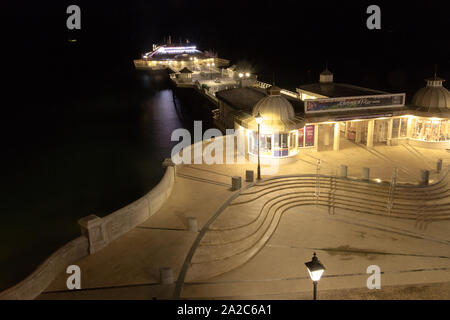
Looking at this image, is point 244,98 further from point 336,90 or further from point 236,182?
point 236,182

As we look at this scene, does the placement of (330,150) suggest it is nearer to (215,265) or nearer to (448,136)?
(448,136)

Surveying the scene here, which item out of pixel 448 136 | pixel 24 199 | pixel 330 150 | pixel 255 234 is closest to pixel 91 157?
pixel 24 199

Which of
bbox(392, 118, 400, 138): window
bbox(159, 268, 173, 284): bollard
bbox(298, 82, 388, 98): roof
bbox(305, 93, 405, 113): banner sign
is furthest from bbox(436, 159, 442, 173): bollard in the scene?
bbox(159, 268, 173, 284): bollard

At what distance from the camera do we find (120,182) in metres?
32.2

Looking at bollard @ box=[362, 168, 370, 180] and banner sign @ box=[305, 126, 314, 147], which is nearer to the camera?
bollard @ box=[362, 168, 370, 180]

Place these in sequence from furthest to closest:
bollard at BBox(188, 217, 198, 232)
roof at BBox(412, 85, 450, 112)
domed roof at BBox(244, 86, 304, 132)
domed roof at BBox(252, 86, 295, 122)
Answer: roof at BBox(412, 85, 450, 112), domed roof at BBox(252, 86, 295, 122), domed roof at BBox(244, 86, 304, 132), bollard at BBox(188, 217, 198, 232)

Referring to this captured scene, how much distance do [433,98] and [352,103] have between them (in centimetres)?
581

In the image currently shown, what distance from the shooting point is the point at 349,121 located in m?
29.3

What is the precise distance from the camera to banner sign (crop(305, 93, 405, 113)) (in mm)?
28578

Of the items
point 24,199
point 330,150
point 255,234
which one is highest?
point 330,150

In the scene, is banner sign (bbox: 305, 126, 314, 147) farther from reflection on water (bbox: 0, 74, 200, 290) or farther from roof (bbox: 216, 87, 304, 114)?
reflection on water (bbox: 0, 74, 200, 290)

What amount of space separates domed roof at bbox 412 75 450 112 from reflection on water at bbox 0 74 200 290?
21.2m

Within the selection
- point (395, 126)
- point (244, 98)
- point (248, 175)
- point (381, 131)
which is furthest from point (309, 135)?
point (244, 98)

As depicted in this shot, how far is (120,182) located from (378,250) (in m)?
21.1
